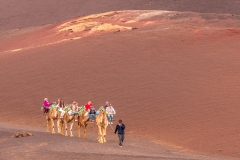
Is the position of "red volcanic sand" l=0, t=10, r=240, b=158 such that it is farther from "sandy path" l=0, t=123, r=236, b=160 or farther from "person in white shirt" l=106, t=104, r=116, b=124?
"sandy path" l=0, t=123, r=236, b=160

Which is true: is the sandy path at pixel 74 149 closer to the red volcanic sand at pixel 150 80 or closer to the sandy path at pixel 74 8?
the red volcanic sand at pixel 150 80

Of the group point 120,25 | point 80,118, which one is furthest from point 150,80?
point 120,25

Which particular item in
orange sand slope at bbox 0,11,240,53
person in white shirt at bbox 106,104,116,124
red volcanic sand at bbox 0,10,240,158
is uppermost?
orange sand slope at bbox 0,11,240,53

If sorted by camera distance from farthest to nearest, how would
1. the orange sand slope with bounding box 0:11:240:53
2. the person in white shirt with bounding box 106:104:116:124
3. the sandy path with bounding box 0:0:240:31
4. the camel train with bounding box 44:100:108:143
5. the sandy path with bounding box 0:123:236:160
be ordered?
the sandy path with bounding box 0:0:240:31 → the orange sand slope with bounding box 0:11:240:53 → the person in white shirt with bounding box 106:104:116:124 → the camel train with bounding box 44:100:108:143 → the sandy path with bounding box 0:123:236:160

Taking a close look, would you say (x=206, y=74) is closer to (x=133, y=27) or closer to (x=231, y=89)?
(x=231, y=89)

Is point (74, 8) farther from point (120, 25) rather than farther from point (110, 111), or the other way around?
point (110, 111)

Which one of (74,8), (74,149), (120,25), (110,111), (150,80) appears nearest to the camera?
(74,149)

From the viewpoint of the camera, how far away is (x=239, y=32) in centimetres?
4316

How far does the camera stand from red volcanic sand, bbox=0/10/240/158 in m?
29.4

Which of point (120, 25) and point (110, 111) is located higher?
point (120, 25)

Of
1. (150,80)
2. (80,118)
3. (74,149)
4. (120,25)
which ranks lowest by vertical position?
(74,149)

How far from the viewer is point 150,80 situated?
117ft

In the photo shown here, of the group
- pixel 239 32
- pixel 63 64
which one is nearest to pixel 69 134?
pixel 63 64

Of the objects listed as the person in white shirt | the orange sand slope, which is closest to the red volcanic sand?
the orange sand slope
